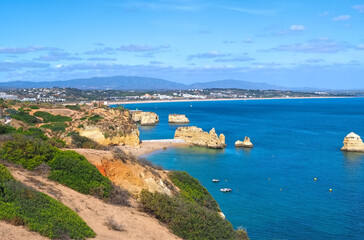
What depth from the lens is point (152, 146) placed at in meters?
56.0

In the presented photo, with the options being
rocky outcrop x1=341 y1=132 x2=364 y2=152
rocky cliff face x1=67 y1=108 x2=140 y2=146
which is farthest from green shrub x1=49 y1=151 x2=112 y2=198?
rocky outcrop x1=341 y1=132 x2=364 y2=152

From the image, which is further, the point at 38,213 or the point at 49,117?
the point at 49,117

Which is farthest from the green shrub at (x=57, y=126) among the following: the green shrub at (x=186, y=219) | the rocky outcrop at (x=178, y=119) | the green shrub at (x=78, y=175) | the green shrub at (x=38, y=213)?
the rocky outcrop at (x=178, y=119)

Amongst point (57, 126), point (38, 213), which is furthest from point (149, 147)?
point (38, 213)

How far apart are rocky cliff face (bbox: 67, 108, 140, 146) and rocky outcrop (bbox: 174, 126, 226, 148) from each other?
9860 millimetres

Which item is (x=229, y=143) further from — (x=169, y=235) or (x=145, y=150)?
(x=169, y=235)

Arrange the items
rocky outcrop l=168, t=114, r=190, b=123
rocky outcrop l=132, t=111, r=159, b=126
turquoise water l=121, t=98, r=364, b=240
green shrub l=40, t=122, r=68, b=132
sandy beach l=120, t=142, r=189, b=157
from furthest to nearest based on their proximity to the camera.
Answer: rocky outcrop l=168, t=114, r=190, b=123 → rocky outcrop l=132, t=111, r=159, b=126 → sandy beach l=120, t=142, r=189, b=157 → green shrub l=40, t=122, r=68, b=132 → turquoise water l=121, t=98, r=364, b=240

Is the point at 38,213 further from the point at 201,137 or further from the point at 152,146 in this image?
the point at 201,137

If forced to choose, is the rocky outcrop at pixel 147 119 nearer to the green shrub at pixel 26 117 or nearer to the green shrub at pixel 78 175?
the green shrub at pixel 26 117

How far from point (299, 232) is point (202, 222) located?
12.7 m

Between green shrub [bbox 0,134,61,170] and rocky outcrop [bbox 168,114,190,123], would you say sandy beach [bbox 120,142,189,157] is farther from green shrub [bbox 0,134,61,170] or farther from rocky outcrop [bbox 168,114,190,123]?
rocky outcrop [bbox 168,114,190,123]

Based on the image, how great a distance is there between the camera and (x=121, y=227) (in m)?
12.0

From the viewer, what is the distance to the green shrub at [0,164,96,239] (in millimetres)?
9922

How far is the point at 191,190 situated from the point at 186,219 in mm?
6543
